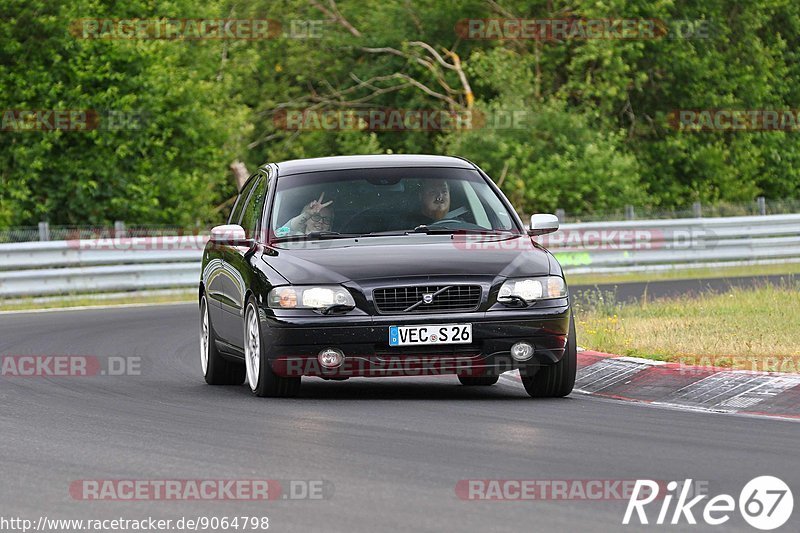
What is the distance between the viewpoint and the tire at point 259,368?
454 inches

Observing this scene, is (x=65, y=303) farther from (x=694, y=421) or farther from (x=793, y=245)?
(x=694, y=421)

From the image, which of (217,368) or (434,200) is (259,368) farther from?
(434,200)

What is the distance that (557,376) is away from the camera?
38.3 feet

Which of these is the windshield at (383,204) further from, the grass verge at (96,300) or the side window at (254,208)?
the grass verge at (96,300)

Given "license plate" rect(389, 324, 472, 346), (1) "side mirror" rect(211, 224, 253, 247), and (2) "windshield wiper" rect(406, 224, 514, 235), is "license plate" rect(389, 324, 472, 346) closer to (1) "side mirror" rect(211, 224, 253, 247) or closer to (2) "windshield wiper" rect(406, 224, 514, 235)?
(2) "windshield wiper" rect(406, 224, 514, 235)

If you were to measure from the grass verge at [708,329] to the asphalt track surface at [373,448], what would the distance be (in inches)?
51.3

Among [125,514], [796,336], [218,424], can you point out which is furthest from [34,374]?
[125,514]

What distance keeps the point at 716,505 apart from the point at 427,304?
13.9 ft

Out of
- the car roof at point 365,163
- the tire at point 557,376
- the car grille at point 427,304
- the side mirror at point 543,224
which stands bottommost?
the tire at point 557,376

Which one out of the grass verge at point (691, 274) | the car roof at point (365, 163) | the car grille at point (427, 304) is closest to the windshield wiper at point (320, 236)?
the car roof at point (365, 163)

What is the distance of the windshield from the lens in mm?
12328

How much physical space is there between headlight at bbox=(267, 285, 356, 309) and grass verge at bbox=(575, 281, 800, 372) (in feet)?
9.27

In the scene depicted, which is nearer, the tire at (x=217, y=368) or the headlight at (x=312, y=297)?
the headlight at (x=312, y=297)

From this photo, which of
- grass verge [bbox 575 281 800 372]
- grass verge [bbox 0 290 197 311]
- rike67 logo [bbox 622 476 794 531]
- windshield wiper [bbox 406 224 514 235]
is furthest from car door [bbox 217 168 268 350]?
grass verge [bbox 0 290 197 311]
